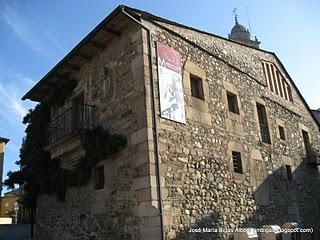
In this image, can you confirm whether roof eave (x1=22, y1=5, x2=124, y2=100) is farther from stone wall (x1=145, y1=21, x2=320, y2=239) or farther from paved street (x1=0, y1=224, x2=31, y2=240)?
paved street (x1=0, y1=224, x2=31, y2=240)

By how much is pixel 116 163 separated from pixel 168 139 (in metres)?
1.40

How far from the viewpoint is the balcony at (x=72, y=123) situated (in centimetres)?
966

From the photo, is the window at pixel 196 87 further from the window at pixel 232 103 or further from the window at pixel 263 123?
the window at pixel 263 123

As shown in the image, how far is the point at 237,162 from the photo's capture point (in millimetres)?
10203

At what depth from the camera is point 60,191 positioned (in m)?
10.3

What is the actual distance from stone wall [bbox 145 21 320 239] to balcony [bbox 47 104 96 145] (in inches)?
94.2

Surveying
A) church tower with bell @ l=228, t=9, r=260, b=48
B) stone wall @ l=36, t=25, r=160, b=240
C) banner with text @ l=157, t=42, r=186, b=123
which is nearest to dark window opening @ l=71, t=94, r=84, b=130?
stone wall @ l=36, t=25, r=160, b=240

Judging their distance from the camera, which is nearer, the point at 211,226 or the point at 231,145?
the point at 211,226

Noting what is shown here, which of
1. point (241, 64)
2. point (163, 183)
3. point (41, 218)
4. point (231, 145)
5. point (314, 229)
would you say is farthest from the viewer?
point (314, 229)

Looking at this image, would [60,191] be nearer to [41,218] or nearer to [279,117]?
[41,218]

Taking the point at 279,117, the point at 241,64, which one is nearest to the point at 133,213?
the point at 241,64

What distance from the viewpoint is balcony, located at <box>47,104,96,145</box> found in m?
9.66

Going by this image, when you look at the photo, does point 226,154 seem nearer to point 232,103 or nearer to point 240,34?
point 232,103

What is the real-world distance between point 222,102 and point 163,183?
384 cm
